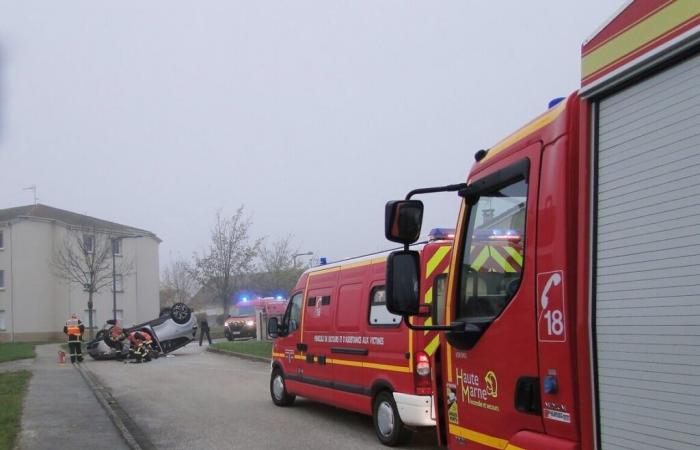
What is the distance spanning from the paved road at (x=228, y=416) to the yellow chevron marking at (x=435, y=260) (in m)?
2.31

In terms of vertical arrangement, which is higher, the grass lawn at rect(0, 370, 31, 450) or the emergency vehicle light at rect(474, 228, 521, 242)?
the emergency vehicle light at rect(474, 228, 521, 242)

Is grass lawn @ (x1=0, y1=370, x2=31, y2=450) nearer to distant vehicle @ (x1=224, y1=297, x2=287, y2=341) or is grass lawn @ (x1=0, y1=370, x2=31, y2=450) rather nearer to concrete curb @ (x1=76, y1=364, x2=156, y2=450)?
concrete curb @ (x1=76, y1=364, x2=156, y2=450)

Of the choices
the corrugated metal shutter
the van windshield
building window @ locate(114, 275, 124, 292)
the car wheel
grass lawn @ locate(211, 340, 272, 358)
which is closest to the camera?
the corrugated metal shutter

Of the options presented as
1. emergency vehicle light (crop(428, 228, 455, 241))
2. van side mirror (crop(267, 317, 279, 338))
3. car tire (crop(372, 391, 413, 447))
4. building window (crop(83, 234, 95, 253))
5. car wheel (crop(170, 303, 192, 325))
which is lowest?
car tire (crop(372, 391, 413, 447))

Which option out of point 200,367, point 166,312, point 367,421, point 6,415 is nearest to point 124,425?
point 6,415

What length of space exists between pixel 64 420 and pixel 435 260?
7018mm

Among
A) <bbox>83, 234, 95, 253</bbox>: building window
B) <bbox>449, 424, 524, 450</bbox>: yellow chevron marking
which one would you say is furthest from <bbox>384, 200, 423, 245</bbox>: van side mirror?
<bbox>83, 234, 95, 253</bbox>: building window

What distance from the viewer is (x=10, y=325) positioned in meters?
48.7

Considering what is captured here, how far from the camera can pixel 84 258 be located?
4666cm

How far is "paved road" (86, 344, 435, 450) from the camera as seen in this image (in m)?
9.32

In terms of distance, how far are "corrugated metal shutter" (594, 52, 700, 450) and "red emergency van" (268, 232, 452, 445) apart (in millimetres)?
3893

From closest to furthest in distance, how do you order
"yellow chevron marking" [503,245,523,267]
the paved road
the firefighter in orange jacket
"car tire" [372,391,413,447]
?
1. "yellow chevron marking" [503,245,523,267]
2. "car tire" [372,391,413,447]
3. the paved road
4. the firefighter in orange jacket

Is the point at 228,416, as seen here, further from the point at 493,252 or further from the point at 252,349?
the point at 252,349

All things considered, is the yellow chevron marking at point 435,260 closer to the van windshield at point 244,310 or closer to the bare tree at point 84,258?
the van windshield at point 244,310
